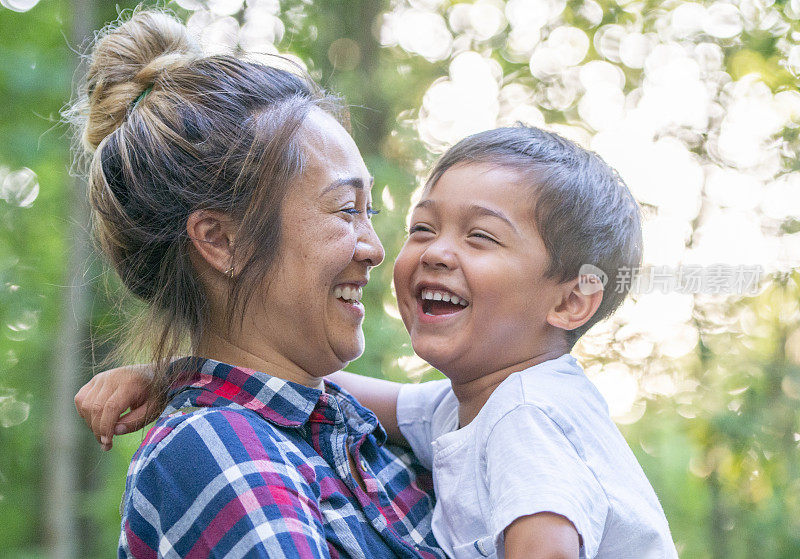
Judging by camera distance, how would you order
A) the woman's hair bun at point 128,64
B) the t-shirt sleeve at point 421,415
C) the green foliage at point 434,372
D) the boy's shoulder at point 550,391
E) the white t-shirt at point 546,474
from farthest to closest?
the green foliage at point 434,372 < the t-shirt sleeve at point 421,415 < the woman's hair bun at point 128,64 < the boy's shoulder at point 550,391 < the white t-shirt at point 546,474

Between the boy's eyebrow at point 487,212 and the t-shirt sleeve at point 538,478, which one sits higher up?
the boy's eyebrow at point 487,212

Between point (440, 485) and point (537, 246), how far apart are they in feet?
1.72

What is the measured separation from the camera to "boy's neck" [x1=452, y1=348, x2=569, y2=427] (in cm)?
164

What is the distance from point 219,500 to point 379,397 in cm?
79

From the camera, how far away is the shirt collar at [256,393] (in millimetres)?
1405

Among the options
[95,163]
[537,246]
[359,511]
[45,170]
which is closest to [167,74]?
[95,163]

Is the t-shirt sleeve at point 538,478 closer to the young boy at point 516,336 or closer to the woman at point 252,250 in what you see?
the young boy at point 516,336

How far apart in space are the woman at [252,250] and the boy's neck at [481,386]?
19cm

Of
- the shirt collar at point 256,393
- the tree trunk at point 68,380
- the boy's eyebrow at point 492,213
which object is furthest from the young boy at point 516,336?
the tree trunk at point 68,380

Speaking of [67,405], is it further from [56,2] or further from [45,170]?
[56,2]

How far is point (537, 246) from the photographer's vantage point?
162cm

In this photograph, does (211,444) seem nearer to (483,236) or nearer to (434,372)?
(483,236)

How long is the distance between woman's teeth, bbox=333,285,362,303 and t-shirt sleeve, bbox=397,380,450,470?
0.35 metres

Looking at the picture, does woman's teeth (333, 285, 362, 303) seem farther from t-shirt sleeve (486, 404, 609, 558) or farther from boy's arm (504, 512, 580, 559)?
boy's arm (504, 512, 580, 559)
